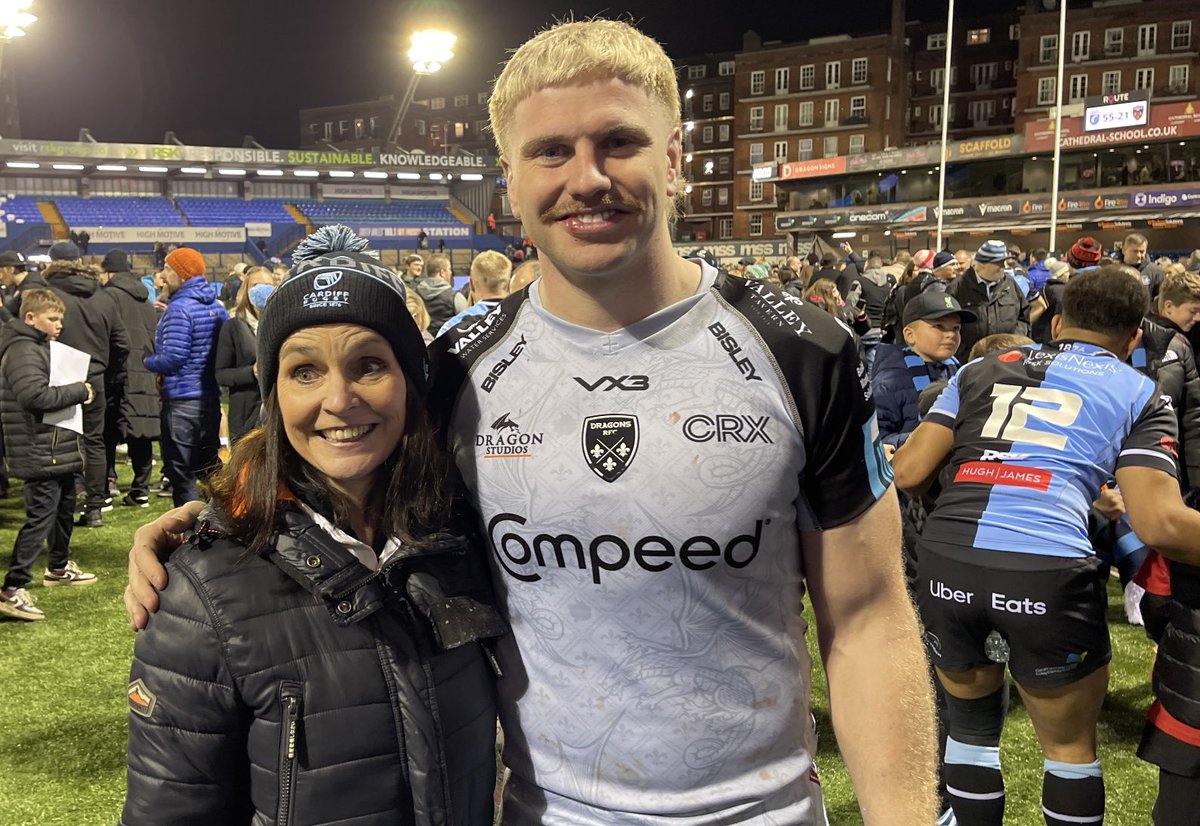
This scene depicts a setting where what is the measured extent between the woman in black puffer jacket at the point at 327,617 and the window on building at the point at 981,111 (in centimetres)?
6272

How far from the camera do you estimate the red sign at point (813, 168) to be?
166ft

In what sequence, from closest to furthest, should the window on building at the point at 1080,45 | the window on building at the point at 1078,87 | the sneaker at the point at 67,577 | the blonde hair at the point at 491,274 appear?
the blonde hair at the point at 491,274
the sneaker at the point at 67,577
the window on building at the point at 1080,45
the window on building at the point at 1078,87

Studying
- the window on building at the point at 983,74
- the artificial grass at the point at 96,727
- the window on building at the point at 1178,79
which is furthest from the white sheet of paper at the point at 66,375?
the window on building at the point at 983,74

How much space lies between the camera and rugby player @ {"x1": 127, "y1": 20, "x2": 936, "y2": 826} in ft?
Result: 5.14

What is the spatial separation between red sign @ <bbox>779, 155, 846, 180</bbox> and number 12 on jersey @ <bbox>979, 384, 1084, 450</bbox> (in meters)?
50.0

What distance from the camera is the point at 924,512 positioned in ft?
13.5

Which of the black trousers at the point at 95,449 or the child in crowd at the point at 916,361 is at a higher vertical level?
the child in crowd at the point at 916,361

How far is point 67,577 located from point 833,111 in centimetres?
5867

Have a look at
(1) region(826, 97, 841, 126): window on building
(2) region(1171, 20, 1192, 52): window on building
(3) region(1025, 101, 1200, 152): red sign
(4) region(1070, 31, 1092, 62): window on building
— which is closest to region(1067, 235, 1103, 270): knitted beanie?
(3) region(1025, 101, 1200, 152): red sign

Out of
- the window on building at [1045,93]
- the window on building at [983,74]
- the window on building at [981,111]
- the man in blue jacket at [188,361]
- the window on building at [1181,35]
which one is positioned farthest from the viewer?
the window on building at [983,74]

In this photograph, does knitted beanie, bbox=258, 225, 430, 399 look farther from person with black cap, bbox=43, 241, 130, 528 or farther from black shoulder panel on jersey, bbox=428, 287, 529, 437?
person with black cap, bbox=43, 241, 130, 528

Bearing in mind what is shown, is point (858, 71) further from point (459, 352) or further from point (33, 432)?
point (459, 352)

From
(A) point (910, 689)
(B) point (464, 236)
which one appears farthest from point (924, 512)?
(B) point (464, 236)

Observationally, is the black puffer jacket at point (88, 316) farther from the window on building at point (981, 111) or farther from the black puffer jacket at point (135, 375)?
the window on building at point (981, 111)
